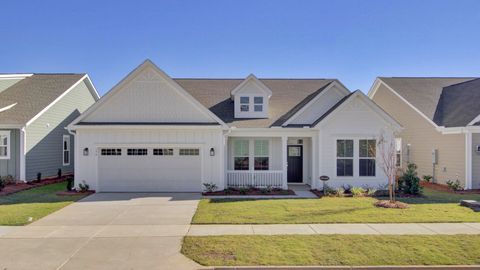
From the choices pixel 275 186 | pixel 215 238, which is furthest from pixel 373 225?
pixel 275 186

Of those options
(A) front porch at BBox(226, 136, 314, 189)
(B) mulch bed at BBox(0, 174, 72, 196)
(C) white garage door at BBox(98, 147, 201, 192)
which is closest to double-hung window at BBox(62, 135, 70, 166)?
(B) mulch bed at BBox(0, 174, 72, 196)

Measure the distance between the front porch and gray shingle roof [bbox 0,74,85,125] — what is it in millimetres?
11126

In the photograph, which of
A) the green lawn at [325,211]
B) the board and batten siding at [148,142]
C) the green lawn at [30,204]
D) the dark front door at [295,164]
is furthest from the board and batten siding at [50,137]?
the dark front door at [295,164]

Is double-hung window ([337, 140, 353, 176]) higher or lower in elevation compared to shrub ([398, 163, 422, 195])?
higher

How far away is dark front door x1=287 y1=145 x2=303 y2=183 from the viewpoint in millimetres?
19250

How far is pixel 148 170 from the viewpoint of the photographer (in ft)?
54.3

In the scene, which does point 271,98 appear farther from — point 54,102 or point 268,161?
point 54,102

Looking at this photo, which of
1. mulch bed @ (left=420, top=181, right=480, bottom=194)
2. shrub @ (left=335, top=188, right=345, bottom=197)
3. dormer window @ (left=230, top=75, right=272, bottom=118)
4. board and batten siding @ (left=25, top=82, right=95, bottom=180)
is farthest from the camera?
board and batten siding @ (left=25, top=82, right=95, bottom=180)

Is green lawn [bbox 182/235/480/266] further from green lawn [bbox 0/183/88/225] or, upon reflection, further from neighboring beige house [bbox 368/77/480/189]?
neighboring beige house [bbox 368/77/480/189]

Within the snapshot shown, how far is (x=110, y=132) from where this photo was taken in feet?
54.1

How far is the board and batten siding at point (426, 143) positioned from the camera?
1773 cm

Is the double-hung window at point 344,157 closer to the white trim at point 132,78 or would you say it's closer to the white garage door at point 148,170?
the white trim at point 132,78

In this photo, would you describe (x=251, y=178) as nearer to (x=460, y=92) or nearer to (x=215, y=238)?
(x=215, y=238)

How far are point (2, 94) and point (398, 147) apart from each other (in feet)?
79.5
